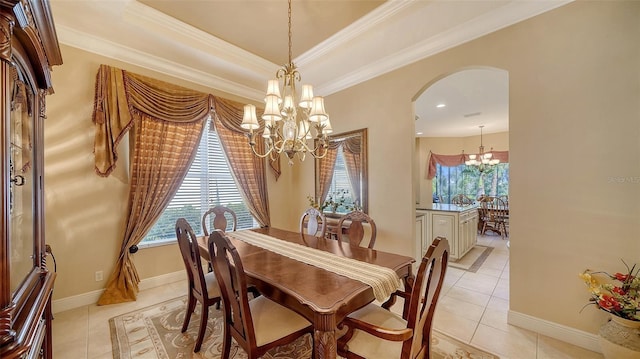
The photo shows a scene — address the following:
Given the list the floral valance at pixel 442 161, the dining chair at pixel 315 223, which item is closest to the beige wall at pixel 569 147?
the dining chair at pixel 315 223

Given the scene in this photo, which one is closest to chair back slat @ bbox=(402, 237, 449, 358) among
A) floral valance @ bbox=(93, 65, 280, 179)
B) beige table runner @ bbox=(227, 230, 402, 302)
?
beige table runner @ bbox=(227, 230, 402, 302)

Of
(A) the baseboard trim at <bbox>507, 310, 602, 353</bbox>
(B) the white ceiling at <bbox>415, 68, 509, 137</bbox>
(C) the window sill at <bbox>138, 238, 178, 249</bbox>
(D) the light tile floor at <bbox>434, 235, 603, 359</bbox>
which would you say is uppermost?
(B) the white ceiling at <bbox>415, 68, 509, 137</bbox>

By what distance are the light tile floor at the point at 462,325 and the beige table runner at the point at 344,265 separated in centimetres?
117

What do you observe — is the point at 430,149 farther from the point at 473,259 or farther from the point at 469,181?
the point at 473,259

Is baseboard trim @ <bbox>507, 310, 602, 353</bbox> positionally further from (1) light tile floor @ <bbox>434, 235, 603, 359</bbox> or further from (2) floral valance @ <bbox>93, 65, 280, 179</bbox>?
(2) floral valance @ <bbox>93, 65, 280, 179</bbox>

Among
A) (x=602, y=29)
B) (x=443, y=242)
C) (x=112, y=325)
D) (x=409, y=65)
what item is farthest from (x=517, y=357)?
(x=112, y=325)

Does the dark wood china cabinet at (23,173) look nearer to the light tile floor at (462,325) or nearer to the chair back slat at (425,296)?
the light tile floor at (462,325)

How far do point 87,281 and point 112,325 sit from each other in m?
0.77

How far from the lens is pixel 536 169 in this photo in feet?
7.07

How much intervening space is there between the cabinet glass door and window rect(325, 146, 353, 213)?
313cm

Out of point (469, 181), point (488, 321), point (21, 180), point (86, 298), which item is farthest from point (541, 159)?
point (469, 181)

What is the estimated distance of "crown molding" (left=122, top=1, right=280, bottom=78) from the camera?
2412mm

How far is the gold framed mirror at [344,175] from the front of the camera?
3.49 m

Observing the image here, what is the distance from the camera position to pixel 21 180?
3.69 feet
